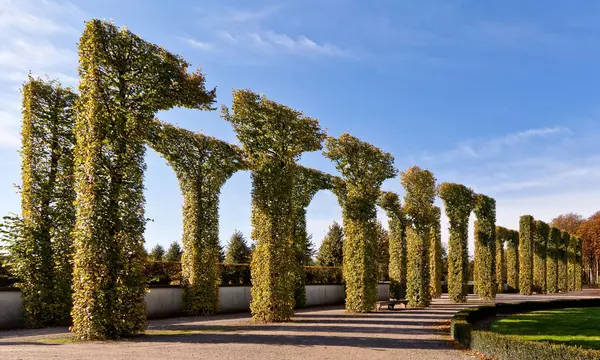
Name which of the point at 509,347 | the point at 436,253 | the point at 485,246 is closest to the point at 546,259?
the point at 485,246

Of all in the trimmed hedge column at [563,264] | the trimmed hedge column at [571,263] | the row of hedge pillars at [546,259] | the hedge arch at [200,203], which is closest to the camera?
the hedge arch at [200,203]

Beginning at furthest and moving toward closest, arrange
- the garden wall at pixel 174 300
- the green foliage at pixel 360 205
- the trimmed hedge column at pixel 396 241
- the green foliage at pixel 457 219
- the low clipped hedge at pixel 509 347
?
the green foliage at pixel 457 219 → the trimmed hedge column at pixel 396 241 → the green foliage at pixel 360 205 → the garden wall at pixel 174 300 → the low clipped hedge at pixel 509 347

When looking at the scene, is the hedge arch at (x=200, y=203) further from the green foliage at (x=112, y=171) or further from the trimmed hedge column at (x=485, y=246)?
the trimmed hedge column at (x=485, y=246)

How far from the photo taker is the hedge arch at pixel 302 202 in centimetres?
2720

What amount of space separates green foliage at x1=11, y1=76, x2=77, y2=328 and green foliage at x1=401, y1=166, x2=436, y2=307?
58.9 ft

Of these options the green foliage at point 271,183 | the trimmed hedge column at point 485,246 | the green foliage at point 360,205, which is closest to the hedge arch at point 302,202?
the green foliage at point 360,205

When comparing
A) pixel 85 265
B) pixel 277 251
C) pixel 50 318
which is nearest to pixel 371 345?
pixel 277 251

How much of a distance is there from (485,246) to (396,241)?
345 inches

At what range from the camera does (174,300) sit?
22.9m

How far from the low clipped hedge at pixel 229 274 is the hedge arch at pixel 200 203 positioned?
175 centimetres

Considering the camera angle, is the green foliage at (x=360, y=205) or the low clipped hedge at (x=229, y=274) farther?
the low clipped hedge at (x=229, y=274)

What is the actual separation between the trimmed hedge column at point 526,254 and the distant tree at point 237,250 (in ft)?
85.3

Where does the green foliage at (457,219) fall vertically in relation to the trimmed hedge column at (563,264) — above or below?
above

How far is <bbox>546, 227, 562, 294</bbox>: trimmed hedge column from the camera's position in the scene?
51.7m
